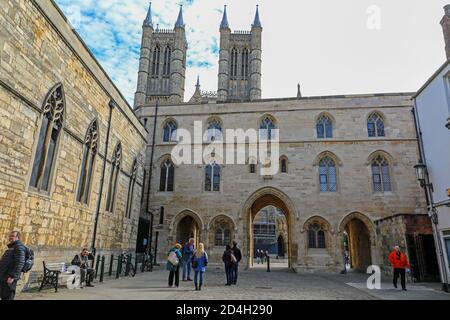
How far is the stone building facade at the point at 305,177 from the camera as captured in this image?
18.2m

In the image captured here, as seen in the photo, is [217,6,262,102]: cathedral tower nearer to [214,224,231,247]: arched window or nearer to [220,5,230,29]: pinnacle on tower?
[220,5,230,29]: pinnacle on tower

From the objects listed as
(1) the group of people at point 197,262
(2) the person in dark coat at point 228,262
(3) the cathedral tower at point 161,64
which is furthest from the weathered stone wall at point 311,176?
(3) the cathedral tower at point 161,64

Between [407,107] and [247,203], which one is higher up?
[407,107]

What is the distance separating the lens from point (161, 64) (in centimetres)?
5197

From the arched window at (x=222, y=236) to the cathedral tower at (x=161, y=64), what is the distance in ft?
105

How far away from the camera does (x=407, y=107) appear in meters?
19.6

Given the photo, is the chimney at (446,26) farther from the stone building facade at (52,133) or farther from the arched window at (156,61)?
the arched window at (156,61)

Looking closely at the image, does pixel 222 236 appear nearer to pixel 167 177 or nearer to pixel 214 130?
pixel 167 177

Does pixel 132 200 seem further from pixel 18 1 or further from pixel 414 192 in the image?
pixel 414 192

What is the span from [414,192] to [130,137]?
16.4 m

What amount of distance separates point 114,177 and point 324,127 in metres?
13.6

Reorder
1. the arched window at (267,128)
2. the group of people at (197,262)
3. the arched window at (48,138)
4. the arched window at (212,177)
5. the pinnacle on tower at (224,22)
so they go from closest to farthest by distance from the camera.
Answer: the arched window at (48,138) < the group of people at (197,262) < the arched window at (212,177) < the arched window at (267,128) < the pinnacle on tower at (224,22)

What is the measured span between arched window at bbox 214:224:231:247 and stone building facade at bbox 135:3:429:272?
0.75 ft

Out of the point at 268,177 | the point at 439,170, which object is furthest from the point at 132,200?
the point at 439,170
